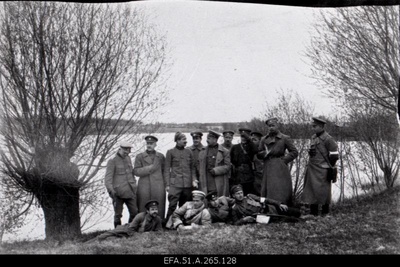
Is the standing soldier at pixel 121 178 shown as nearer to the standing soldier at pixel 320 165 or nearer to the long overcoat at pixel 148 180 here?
the long overcoat at pixel 148 180

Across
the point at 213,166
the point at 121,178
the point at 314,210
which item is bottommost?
the point at 314,210

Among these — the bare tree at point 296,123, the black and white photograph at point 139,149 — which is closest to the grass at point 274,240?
the black and white photograph at point 139,149

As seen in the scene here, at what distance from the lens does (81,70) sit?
856 centimetres

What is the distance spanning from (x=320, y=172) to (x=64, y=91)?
192 inches

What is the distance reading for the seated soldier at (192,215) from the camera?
6.88 meters

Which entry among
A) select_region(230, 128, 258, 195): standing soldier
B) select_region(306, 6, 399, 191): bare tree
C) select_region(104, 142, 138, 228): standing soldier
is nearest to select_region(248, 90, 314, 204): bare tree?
select_region(306, 6, 399, 191): bare tree

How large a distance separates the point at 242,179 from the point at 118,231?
2.53m

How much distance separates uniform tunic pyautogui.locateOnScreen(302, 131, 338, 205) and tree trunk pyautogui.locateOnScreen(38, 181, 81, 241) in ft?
14.8

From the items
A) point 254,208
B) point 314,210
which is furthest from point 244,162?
point 314,210

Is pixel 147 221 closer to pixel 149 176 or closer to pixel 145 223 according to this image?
pixel 145 223

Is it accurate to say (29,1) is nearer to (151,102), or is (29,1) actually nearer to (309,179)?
(151,102)

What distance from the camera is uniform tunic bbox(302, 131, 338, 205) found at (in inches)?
293

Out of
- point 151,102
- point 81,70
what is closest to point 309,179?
point 151,102

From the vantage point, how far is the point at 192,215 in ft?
22.9
